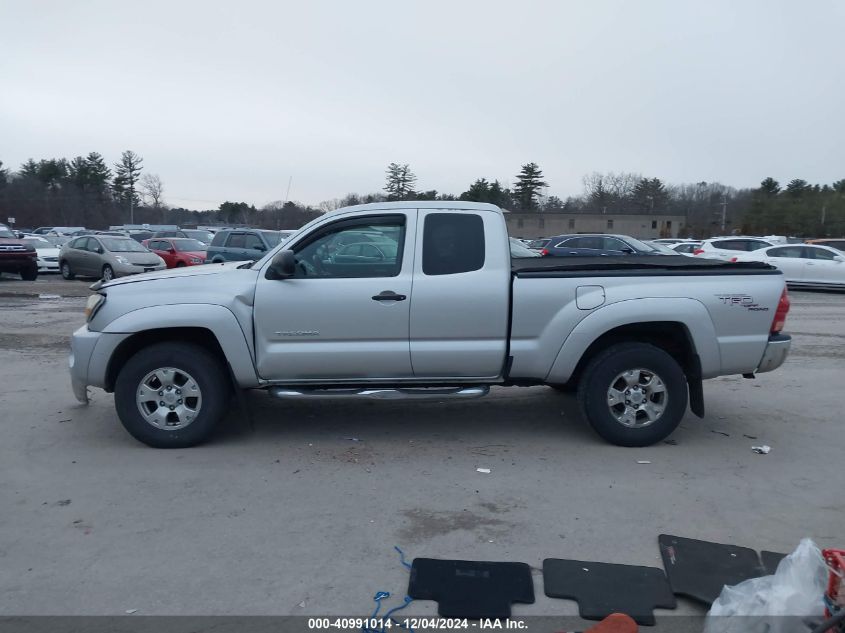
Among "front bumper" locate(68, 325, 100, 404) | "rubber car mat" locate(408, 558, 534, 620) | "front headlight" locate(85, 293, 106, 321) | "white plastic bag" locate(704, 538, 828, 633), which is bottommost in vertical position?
"rubber car mat" locate(408, 558, 534, 620)

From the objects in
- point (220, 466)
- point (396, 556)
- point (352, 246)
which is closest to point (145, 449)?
point (220, 466)

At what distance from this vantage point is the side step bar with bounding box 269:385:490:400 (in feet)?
19.9

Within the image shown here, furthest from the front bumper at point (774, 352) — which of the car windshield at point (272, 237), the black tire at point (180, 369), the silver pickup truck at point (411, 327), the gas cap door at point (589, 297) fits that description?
the car windshield at point (272, 237)

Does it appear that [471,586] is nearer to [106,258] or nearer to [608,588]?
[608,588]

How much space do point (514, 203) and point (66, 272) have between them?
2383 inches

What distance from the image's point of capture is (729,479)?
222 inches

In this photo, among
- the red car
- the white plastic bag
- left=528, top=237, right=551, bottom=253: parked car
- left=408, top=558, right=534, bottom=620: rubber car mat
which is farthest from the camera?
left=528, top=237, right=551, bottom=253: parked car

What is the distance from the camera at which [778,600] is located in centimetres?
346

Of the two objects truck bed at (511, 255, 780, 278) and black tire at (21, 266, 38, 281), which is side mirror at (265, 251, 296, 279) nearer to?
truck bed at (511, 255, 780, 278)

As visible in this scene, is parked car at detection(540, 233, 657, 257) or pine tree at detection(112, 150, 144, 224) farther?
pine tree at detection(112, 150, 144, 224)

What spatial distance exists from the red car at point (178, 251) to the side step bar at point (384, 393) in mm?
19418

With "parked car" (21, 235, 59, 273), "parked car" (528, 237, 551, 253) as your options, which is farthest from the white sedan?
"parked car" (21, 235, 59, 273)

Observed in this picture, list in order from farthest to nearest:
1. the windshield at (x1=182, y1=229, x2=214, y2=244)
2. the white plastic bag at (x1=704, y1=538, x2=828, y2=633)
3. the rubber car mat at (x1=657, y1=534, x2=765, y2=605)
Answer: the windshield at (x1=182, y1=229, x2=214, y2=244) → the rubber car mat at (x1=657, y1=534, x2=765, y2=605) → the white plastic bag at (x1=704, y1=538, x2=828, y2=633)

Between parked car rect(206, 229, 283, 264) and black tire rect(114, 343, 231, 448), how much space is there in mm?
15754
